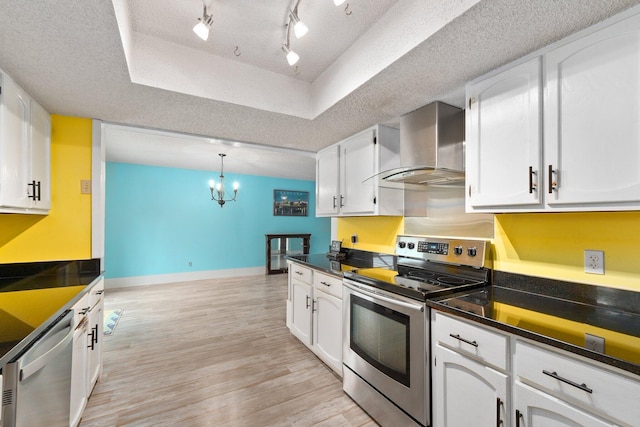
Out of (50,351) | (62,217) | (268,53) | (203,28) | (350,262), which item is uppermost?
(268,53)

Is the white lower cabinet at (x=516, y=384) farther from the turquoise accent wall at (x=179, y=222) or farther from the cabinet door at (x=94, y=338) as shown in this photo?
the turquoise accent wall at (x=179, y=222)

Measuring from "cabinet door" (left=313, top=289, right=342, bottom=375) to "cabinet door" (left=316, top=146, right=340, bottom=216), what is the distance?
0.96 meters

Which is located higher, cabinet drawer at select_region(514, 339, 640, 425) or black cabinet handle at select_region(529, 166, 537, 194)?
black cabinet handle at select_region(529, 166, 537, 194)

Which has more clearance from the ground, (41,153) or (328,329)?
(41,153)

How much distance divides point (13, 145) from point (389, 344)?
2.67 m

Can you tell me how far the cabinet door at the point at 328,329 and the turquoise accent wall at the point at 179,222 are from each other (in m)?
4.14

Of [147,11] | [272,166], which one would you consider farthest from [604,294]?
[272,166]

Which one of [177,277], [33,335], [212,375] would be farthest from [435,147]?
[177,277]

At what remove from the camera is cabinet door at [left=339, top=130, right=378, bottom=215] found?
8.17 ft

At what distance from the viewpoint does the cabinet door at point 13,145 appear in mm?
1581

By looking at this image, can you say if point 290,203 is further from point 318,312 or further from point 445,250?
point 445,250

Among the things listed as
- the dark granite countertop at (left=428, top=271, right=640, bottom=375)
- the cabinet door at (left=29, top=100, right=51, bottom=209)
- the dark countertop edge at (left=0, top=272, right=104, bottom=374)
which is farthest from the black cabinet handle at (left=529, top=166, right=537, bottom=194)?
the cabinet door at (left=29, top=100, right=51, bottom=209)

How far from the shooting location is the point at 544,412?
105cm

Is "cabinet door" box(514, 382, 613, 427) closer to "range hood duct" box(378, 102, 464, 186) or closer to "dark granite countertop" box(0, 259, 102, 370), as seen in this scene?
"range hood duct" box(378, 102, 464, 186)
